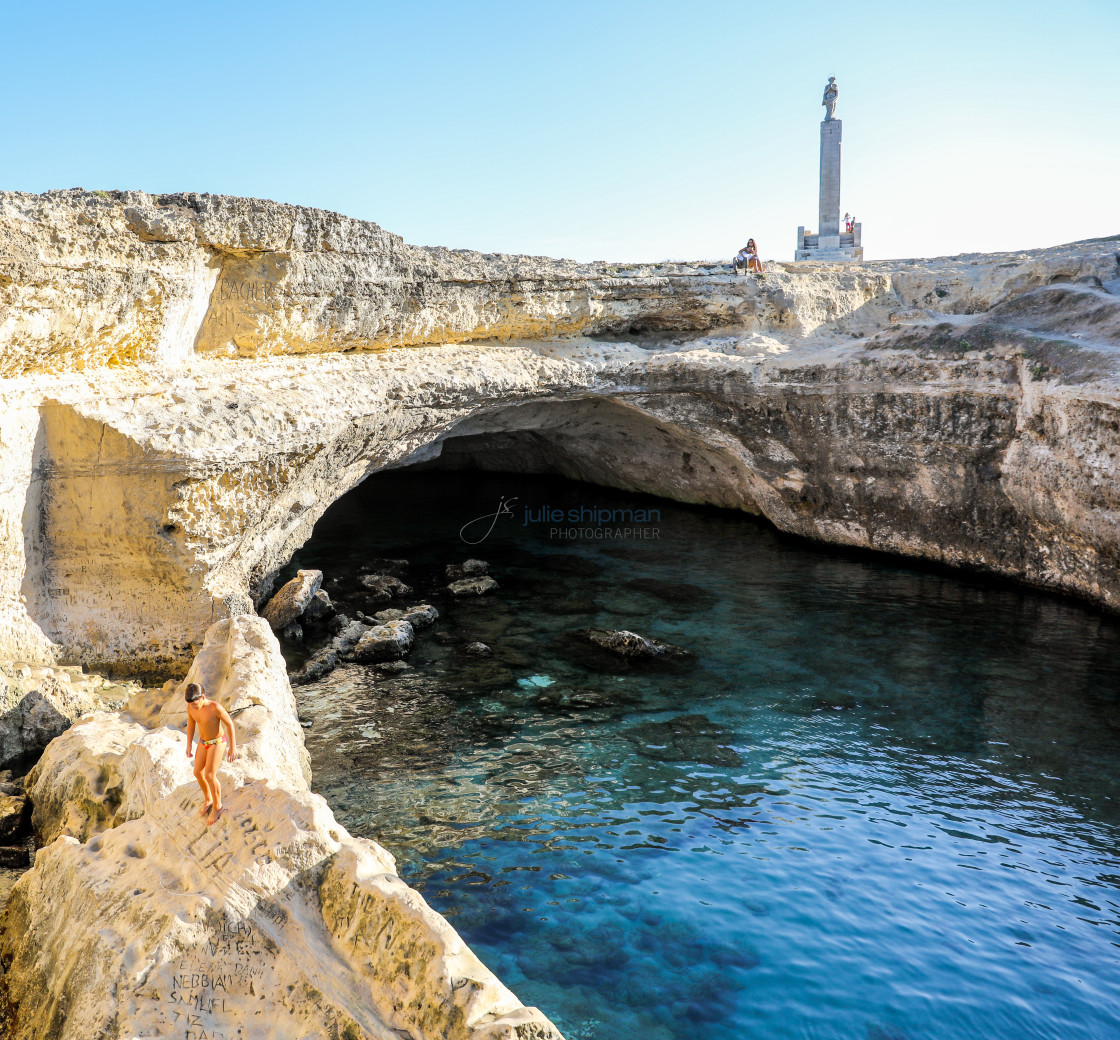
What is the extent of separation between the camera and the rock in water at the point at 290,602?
44.9 ft

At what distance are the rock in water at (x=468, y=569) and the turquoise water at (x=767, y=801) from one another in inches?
50.7

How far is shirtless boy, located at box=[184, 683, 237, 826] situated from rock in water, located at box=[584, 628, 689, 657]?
→ 760 cm

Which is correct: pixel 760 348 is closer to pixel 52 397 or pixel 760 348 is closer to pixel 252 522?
pixel 252 522

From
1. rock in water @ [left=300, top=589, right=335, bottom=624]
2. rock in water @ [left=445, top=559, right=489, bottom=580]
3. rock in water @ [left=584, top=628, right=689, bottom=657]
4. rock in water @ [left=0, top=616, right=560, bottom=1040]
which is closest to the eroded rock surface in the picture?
rock in water @ [left=0, top=616, right=560, bottom=1040]

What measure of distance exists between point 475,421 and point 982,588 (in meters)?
12.0

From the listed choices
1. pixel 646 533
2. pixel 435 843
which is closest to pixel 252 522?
pixel 435 843

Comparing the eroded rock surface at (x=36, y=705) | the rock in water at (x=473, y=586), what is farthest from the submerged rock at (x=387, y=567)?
the eroded rock surface at (x=36, y=705)

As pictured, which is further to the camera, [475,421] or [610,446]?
[610,446]

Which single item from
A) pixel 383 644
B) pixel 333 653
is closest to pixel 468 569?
pixel 383 644

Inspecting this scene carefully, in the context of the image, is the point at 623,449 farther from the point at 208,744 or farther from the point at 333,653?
the point at 208,744

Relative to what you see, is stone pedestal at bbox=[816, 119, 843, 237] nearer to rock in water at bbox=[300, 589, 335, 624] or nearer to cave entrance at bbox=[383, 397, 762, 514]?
cave entrance at bbox=[383, 397, 762, 514]

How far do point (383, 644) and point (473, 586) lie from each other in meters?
3.69

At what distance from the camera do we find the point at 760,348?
1853cm

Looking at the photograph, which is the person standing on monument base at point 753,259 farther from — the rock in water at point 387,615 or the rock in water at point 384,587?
the rock in water at point 387,615
